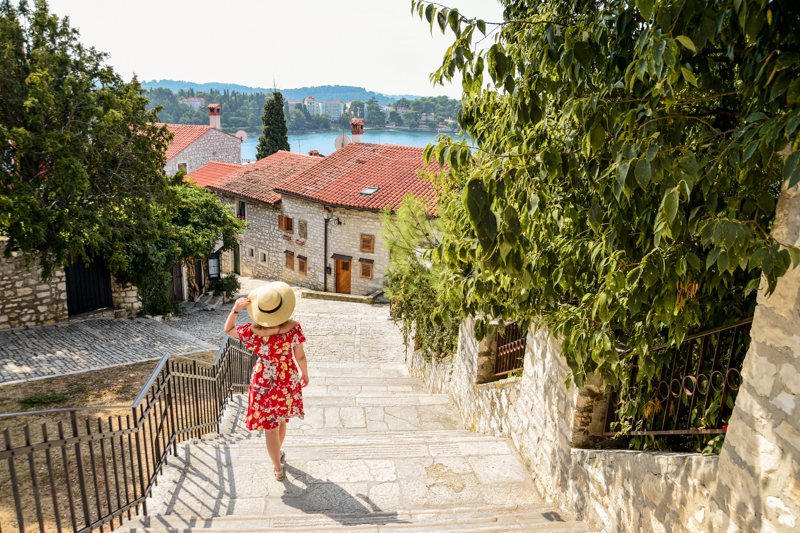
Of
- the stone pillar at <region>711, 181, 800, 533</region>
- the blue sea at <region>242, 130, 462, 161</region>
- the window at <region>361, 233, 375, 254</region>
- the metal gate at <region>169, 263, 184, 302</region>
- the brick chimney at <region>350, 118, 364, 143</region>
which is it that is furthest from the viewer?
the blue sea at <region>242, 130, 462, 161</region>

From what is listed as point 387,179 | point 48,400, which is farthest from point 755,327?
point 387,179

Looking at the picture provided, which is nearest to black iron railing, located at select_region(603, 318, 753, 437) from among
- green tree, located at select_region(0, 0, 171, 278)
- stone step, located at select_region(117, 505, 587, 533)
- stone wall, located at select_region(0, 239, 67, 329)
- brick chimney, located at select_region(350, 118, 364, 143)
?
stone step, located at select_region(117, 505, 587, 533)

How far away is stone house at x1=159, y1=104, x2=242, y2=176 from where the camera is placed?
111ft

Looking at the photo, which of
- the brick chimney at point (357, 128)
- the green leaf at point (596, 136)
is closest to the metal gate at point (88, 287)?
the green leaf at point (596, 136)

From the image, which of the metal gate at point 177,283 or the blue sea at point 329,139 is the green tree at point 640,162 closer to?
the metal gate at point 177,283

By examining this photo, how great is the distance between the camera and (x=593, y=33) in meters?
2.51

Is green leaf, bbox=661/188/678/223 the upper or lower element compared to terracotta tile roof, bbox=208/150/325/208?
upper

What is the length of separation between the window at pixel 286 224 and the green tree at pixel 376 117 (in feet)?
370

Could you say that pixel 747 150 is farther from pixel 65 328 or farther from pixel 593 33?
pixel 65 328

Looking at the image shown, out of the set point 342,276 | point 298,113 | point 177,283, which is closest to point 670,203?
point 177,283

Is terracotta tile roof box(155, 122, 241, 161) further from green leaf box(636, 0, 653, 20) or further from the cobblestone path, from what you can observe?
green leaf box(636, 0, 653, 20)

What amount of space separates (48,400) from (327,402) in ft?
13.6

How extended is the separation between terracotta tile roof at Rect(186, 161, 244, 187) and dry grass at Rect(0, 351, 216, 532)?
2214cm

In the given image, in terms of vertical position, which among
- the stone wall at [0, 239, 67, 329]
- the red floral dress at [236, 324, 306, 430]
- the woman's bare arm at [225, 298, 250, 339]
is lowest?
the stone wall at [0, 239, 67, 329]
